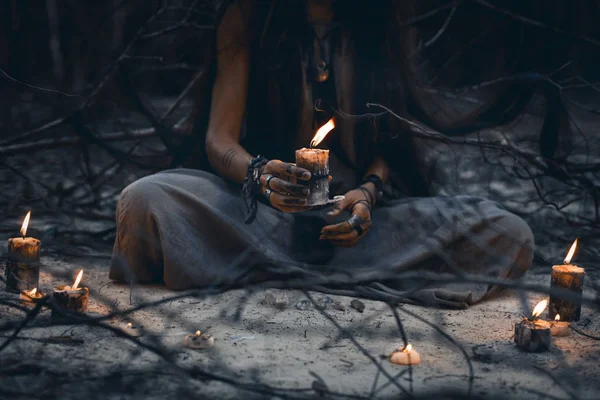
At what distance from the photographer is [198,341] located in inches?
105

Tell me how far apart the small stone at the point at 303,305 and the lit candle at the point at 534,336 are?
3.07 ft

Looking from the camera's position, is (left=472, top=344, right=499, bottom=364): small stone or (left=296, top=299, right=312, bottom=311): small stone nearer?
A: (left=472, top=344, right=499, bottom=364): small stone

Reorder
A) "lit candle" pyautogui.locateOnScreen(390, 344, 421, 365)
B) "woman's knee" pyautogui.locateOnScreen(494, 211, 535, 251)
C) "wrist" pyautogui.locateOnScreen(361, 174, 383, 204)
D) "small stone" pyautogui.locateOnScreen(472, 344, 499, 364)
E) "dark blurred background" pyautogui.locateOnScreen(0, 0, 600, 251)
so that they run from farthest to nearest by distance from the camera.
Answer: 1. "dark blurred background" pyautogui.locateOnScreen(0, 0, 600, 251)
2. "wrist" pyautogui.locateOnScreen(361, 174, 383, 204)
3. "woman's knee" pyautogui.locateOnScreen(494, 211, 535, 251)
4. "small stone" pyautogui.locateOnScreen(472, 344, 499, 364)
5. "lit candle" pyautogui.locateOnScreen(390, 344, 421, 365)

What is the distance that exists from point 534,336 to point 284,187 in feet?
3.97

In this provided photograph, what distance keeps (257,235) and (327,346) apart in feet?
3.46

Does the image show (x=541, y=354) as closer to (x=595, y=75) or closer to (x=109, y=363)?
(x=109, y=363)

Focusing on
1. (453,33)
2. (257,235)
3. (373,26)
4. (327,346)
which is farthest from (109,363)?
(453,33)

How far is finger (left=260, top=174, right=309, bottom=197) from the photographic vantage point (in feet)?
10.5

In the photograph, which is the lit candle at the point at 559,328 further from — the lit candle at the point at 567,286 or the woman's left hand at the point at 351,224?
the woman's left hand at the point at 351,224

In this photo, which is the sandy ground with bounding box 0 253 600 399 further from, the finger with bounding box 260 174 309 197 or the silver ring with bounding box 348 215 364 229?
the finger with bounding box 260 174 309 197

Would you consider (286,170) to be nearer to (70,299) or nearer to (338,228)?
(338,228)

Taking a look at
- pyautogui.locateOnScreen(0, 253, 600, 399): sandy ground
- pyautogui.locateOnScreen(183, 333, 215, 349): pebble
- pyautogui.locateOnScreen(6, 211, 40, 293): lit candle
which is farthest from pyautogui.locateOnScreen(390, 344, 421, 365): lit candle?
pyautogui.locateOnScreen(6, 211, 40, 293): lit candle

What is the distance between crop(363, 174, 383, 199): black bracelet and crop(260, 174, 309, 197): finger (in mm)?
703

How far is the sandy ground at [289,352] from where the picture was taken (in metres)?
2.33
